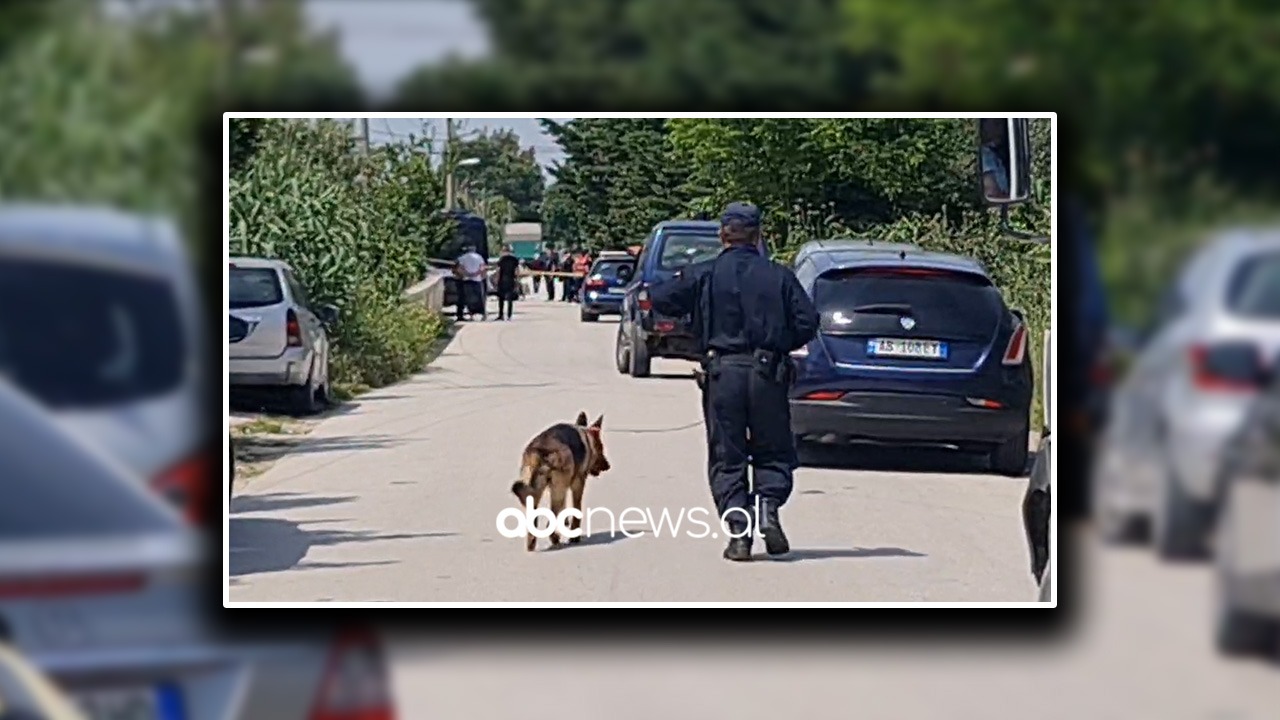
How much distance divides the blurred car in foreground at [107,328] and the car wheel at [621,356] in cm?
86

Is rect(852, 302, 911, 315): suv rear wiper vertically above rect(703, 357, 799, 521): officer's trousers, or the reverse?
rect(852, 302, 911, 315): suv rear wiper

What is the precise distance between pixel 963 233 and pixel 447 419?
1164 mm

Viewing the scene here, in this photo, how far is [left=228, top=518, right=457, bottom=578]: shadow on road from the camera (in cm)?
473

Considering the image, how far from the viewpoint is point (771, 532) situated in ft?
15.7

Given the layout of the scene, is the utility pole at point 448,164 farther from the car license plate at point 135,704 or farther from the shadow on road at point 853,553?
the car license plate at point 135,704

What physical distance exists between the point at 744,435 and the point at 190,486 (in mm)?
1160

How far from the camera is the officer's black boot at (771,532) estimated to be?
477 cm

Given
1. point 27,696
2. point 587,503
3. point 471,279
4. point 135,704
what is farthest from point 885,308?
point 27,696

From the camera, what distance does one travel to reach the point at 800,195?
465 cm

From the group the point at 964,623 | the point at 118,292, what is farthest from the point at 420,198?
the point at 964,623

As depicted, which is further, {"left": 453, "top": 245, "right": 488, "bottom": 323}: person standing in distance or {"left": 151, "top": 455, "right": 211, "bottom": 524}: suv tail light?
{"left": 453, "top": 245, "right": 488, "bottom": 323}: person standing in distance

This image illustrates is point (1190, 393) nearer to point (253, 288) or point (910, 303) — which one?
point (910, 303)

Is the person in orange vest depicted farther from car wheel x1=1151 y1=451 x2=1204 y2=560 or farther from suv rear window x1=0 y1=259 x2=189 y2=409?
car wheel x1=1151 y1=451 x2=1204 y2=560

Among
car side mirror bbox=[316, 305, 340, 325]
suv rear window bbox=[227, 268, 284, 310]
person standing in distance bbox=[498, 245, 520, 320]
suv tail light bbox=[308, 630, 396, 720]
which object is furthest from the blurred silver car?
suv tail light bbox=[308, 630, 396, 720]
